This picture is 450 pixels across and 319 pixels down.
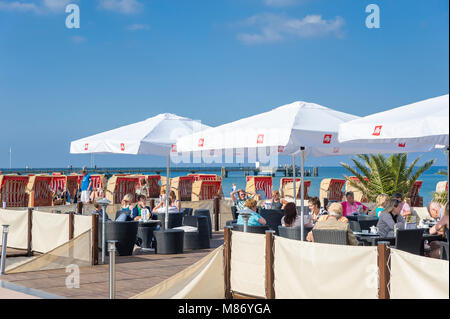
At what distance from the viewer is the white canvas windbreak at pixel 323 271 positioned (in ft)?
18.8

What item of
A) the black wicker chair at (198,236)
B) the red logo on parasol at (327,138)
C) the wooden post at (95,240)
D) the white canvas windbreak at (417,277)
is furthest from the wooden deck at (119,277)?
the white canvas windbreak at (417,277)

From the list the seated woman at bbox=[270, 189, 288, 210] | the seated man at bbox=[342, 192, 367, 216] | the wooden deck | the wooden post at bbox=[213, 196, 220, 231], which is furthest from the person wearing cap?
the seated man at bbox=[342, 192, 367, 216]

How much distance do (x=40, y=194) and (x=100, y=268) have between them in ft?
39.8

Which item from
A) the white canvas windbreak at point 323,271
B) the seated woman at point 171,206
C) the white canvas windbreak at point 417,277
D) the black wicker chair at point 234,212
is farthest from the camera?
the black wicker chair at point 234,212

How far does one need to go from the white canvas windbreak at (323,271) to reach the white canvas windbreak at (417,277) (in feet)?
0.78

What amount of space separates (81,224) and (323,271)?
586 cm

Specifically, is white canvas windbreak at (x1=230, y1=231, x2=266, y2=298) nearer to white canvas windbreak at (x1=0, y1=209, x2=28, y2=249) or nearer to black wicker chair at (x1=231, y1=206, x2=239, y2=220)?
white canvas windbreak at (x1=0, y1=209, x2=28, y2=249)

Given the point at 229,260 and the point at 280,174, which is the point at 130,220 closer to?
the point at 229,260

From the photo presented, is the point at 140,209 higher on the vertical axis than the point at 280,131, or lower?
lower

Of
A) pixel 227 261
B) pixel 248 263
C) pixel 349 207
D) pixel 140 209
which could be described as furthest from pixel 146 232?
pixel 248 263

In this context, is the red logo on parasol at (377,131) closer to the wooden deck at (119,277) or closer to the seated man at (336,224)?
the seated man at (336,224)

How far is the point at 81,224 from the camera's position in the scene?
34.8ft

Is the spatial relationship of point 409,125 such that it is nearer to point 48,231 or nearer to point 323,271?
point 323,271

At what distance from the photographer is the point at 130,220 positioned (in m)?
12.1
